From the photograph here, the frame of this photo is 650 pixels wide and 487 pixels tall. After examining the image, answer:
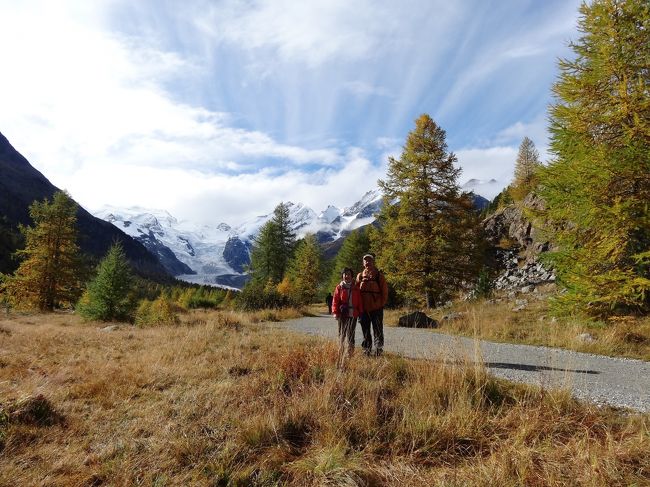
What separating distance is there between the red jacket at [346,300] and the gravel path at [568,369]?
52.6 inches

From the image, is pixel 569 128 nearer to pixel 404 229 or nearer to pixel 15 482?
pixel 404 229

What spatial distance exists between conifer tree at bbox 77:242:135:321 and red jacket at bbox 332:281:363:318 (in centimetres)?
1840

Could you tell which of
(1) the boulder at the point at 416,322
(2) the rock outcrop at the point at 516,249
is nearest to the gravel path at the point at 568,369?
(1) the boulder at the point at 416,322

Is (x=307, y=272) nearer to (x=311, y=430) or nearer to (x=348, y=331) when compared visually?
(x=348, y=331)

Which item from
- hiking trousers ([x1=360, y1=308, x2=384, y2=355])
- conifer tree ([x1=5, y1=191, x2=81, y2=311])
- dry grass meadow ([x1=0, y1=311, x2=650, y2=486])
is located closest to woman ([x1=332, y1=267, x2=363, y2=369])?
hiking trousers ([x1=360, y1=308, x2=384, y2=355])

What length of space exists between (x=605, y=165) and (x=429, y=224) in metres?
9.57

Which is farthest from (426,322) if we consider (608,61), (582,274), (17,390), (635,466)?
(17,390)

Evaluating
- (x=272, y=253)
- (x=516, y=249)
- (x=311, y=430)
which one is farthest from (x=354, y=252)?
(x=311, y=430)

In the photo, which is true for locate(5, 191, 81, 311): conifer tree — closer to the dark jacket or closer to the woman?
the woman

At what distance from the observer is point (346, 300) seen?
784 cm

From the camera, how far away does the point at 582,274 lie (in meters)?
9.47

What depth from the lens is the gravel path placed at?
191 inches

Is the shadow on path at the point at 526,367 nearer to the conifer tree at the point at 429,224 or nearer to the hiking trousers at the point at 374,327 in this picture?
the hiking trousers at the point at 374,327

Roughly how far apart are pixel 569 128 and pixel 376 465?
1084 centimetres
